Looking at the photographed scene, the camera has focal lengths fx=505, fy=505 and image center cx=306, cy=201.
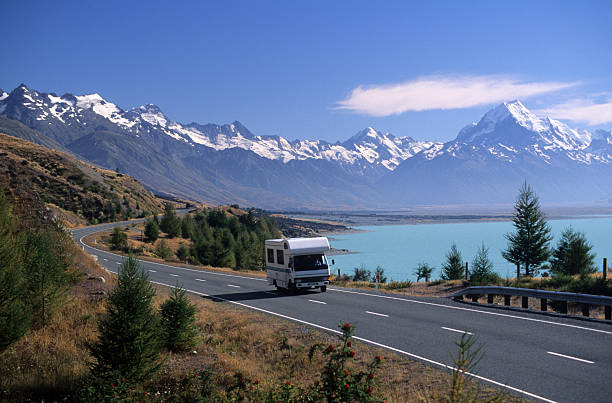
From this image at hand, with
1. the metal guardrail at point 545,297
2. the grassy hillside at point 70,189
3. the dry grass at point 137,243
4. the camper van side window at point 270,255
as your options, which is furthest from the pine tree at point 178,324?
the grassy hillside at point 70,189

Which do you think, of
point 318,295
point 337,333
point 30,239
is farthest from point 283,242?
point 30,239

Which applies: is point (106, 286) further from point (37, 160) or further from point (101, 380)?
point (37, 160)

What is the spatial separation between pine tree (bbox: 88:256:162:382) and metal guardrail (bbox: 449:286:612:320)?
12.7m

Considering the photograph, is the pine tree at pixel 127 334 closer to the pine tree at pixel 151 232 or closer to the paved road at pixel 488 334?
the paved road at pixel 488 334

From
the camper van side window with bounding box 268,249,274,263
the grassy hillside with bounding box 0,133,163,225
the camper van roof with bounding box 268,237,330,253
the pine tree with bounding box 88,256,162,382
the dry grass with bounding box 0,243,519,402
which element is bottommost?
the dry grass with bounding box 0,243,519,402

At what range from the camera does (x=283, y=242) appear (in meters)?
24.7

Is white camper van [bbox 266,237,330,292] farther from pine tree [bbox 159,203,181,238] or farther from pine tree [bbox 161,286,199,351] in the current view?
pine tree [bbox 159,203,181,238]

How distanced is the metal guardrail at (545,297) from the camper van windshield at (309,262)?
6.53 m

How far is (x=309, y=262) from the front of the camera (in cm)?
2447

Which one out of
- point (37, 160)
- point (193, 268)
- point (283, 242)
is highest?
point (37, 160)

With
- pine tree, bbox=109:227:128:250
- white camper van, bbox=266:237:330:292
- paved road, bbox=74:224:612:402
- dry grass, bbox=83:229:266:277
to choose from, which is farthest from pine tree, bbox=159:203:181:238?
white camper van, bbox=266:237:330:292

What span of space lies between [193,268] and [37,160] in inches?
3082

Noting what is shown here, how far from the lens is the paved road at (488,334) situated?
9.50 metres

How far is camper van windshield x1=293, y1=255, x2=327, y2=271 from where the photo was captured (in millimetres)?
24236
